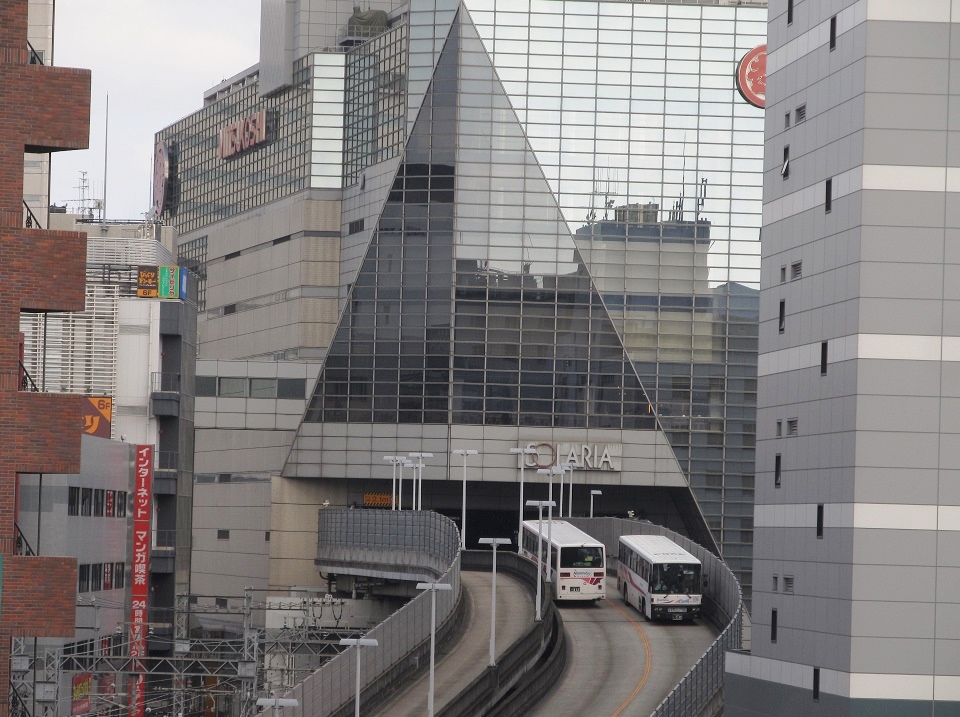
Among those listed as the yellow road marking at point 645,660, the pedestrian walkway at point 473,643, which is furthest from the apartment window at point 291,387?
the yellow road marking at point 645,660

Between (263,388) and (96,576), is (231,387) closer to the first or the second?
(263,388)

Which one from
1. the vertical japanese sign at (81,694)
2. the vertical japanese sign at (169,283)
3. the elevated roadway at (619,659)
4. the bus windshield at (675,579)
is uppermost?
the vertical japanese sign at (169,283)

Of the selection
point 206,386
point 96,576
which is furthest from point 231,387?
point 96,576

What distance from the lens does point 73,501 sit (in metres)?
74.8

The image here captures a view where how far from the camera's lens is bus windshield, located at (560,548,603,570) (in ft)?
284

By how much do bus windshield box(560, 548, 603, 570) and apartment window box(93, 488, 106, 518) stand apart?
2427 cm

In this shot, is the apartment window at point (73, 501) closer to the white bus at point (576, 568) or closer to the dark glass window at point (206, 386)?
the white bus at point (576, 568)

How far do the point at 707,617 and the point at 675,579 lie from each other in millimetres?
4722

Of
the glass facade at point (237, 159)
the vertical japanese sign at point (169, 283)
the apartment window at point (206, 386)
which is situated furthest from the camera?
the glass facade at point (237, 159)

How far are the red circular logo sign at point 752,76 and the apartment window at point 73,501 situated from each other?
79389 millimetres

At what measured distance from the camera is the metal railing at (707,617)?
58094mm

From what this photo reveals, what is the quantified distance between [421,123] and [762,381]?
254 feet

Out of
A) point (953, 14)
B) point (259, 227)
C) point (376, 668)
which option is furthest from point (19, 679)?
point (259, 227)

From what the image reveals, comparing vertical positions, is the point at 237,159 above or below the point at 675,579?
above
